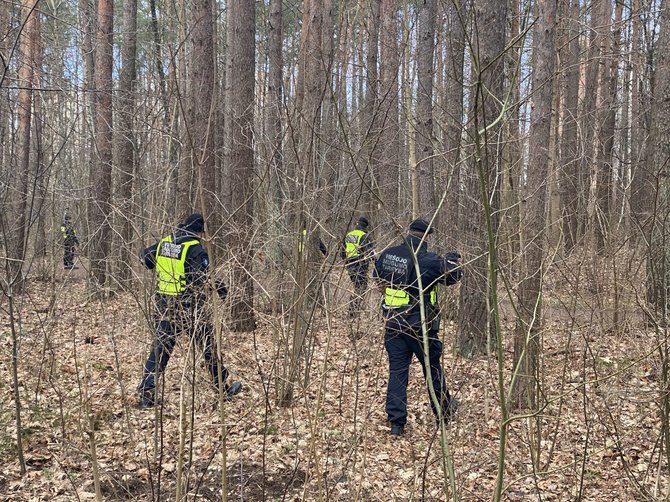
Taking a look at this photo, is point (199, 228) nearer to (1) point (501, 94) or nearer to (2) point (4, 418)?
(2) point (4, 418)

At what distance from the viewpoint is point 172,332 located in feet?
15.7

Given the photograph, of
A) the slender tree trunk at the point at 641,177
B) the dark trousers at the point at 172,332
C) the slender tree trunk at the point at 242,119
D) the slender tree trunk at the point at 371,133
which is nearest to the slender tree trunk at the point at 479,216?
the slender tree trunk at the point at 371,133

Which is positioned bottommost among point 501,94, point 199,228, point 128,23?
point 199,228

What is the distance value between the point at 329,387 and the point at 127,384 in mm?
2236

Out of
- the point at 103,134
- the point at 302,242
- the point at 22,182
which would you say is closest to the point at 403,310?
the point at 302,242

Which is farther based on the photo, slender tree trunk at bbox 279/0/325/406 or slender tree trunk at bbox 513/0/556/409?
slender tree trunk at bbox 513/0/556/409

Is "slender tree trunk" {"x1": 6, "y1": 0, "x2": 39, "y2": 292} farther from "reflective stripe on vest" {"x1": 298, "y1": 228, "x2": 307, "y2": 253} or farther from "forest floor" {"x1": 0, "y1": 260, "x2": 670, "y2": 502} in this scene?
"reflective stripe on vest" {"x1": 298, "y1": 228, "x2": 307, "y2": 253}

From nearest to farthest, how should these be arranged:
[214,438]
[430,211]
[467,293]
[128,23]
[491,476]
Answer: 1. [491,476]
2. [214,438]
3. [467,293]
4. [430,211]
5. [128,23]

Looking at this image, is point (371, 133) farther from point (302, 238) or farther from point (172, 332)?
point (172, 332)

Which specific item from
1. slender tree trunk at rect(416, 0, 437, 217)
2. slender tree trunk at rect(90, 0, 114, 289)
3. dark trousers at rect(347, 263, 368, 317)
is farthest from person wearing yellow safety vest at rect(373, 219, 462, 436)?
slender tree trunk at rect(90, 0, 114, 289)

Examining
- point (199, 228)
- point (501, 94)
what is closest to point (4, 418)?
point (199, 228)

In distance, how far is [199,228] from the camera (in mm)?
5367

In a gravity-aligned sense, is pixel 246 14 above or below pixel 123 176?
above

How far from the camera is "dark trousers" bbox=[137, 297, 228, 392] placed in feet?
12.8
